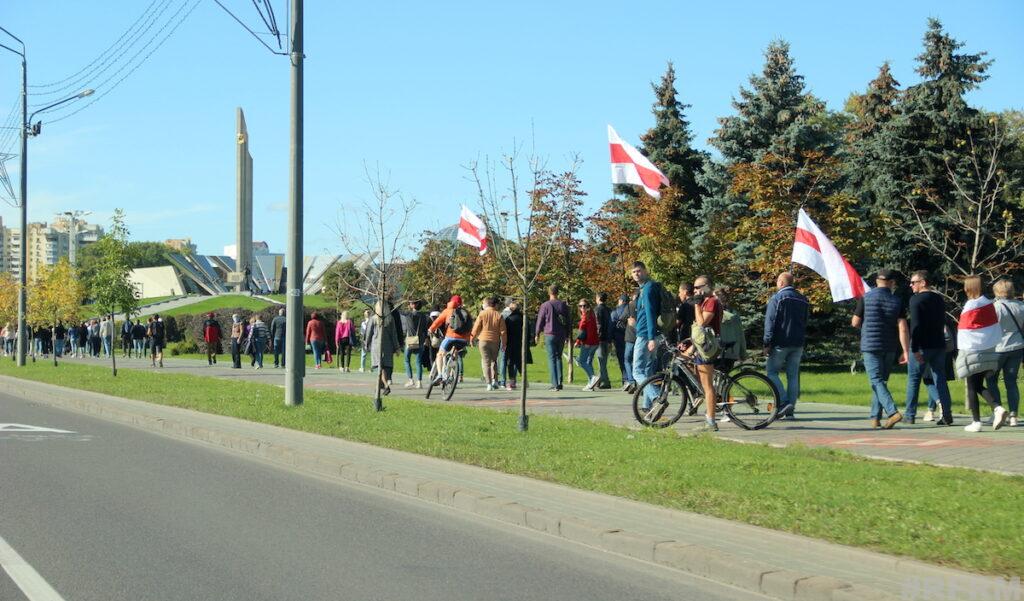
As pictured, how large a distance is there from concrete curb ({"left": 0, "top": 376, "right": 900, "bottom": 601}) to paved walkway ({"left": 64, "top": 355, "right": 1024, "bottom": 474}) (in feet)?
13.3

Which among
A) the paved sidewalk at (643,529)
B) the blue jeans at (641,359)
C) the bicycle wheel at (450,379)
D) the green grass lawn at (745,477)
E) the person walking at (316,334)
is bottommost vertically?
the paved sidewalk at (643,529)

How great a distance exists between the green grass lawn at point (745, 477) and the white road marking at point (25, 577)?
4.26m

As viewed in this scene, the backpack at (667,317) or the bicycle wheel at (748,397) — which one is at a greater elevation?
the backpack at (667,317)

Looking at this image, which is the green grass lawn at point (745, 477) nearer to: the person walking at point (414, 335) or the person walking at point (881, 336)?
the person walking at point (881, 336)

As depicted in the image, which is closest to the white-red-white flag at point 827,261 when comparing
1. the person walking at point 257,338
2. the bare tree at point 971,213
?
the person walking at point 257,338

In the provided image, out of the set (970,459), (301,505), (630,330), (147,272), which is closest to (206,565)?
(301,505)

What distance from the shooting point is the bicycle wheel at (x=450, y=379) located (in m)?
17.9

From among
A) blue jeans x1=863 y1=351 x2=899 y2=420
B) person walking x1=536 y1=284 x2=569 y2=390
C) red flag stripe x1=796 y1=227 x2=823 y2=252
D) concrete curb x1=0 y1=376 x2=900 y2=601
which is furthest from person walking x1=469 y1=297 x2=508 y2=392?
blue jeans x1=863 y1=351 x2=899 y2=420

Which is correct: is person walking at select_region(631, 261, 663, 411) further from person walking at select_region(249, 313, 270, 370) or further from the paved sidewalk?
person walking at select_region(249, 313, 270, 370)

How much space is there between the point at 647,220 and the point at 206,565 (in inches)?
1233

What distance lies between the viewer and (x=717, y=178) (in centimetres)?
4553

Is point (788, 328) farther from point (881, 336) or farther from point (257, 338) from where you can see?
point (257, 338)

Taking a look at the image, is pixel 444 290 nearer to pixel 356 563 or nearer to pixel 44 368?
pixel 44 368

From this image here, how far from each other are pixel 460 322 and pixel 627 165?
4375 millimetres
